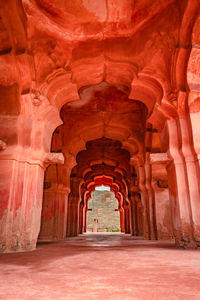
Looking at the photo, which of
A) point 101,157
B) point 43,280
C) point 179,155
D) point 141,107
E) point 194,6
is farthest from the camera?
point 101,157

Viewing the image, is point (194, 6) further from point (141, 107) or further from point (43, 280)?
point (43, 280)

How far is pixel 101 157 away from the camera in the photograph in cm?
1280

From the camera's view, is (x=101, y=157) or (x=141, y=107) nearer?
(x=141, y=107)

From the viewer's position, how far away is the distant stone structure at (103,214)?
27656mm

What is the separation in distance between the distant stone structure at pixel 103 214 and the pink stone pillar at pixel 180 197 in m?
23.6

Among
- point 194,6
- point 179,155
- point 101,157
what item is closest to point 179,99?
point 179,155

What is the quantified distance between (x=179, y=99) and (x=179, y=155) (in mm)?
1171

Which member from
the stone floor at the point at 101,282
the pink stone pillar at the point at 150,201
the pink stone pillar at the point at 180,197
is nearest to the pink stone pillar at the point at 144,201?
the pink stone pillar at the point at 150,201

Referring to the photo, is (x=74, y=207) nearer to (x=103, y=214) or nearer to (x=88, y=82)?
(x=88, y=82)

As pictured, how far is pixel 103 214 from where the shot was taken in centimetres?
2855

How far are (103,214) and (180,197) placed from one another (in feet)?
82.7

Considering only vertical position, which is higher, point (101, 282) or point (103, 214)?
point (103, 214)

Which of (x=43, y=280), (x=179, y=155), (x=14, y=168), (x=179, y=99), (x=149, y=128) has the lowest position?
(x=43, y=280)

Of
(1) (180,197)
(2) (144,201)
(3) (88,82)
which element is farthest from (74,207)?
(1) (180,197)
